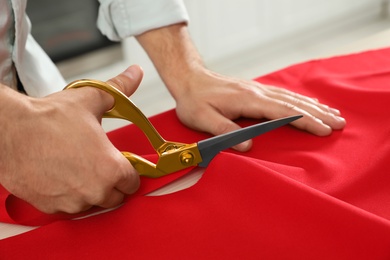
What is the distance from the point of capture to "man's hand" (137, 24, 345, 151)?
2.83ft

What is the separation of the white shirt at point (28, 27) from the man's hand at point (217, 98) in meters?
0.03

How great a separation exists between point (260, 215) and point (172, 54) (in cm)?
43

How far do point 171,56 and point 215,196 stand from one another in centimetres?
37

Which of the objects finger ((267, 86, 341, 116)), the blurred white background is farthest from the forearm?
the blurred white background

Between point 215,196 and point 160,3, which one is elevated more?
point 160,3

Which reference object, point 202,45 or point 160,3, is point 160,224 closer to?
point 160,3

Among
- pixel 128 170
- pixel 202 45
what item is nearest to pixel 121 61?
pixel 202 45

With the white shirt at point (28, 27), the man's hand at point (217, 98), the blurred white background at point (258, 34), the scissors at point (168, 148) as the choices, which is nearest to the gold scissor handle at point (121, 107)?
the scissors at point (168, 148)

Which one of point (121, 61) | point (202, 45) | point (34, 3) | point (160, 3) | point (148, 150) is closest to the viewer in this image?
point (148, 150)

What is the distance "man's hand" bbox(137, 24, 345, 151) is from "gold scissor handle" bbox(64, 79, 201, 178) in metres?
0.12

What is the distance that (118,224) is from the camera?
0.68 metres

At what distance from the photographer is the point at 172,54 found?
991 millimetres

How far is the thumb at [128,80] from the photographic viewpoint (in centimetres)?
73

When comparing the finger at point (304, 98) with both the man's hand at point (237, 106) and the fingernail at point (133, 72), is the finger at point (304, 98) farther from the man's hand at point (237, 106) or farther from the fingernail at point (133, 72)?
the fingernail at point (133, 72)
